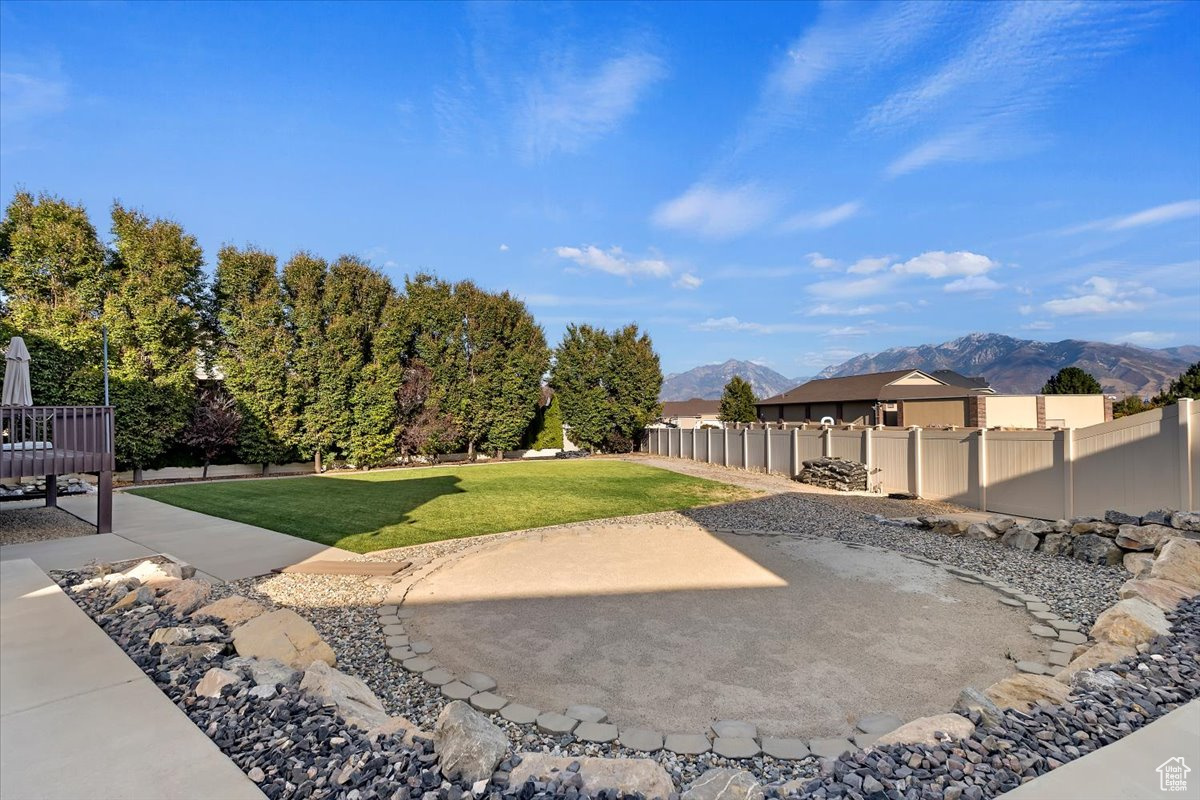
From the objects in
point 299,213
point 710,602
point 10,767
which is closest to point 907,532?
point 710,602

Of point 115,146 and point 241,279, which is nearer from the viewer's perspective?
point 115,146

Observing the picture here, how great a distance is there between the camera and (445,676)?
12.3 ft

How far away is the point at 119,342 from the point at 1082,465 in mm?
24204

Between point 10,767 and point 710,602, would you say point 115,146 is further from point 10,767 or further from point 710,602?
point 710,602

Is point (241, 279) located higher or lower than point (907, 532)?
higher

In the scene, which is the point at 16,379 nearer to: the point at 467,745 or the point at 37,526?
the point at 37,526

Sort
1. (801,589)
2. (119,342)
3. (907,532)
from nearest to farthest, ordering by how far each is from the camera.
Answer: (801,589), (907,532), (119,342)

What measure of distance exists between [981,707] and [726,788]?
151 cm

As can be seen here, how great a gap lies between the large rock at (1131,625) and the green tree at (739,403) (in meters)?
32.1

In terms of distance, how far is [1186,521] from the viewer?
6109 millimetres

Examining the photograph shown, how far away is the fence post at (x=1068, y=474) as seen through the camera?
8938 millimetres

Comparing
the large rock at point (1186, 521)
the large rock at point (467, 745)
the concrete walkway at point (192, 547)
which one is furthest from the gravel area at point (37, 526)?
the large rock at point (1186, 521)

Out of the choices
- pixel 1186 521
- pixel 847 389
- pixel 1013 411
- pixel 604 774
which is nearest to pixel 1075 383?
pixel 847 389

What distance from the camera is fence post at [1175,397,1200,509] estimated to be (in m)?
7.37
